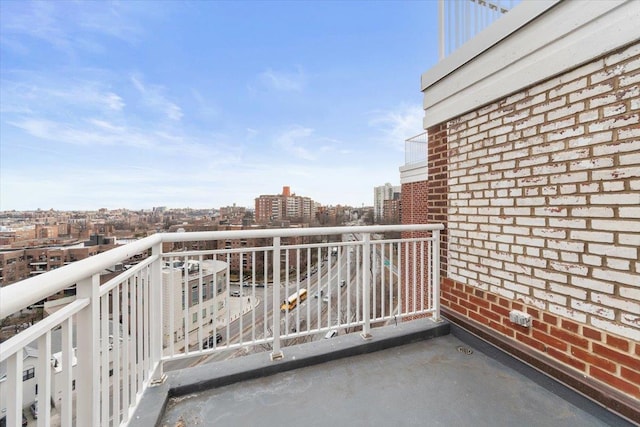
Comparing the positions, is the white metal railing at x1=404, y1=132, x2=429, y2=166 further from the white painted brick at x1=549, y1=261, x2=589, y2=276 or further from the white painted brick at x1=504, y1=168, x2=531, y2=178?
the white painted brick at x1=549, y1=261, x2=589, y2=276

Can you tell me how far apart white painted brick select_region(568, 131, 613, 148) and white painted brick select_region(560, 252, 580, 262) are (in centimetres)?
71

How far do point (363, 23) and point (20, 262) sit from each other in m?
8.54

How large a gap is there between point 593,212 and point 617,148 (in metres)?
0.39

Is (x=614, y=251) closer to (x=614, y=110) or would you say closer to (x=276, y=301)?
(x=614, y=110)

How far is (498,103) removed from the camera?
2.29 meters

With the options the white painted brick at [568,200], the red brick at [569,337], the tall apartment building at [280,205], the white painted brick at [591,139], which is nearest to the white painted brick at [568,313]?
the red brick at [569,337]

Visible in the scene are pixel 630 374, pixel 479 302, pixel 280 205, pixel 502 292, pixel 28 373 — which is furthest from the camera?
pixel 280 205

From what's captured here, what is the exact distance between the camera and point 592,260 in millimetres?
1670

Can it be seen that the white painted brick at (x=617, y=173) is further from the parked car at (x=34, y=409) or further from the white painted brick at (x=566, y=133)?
the parked car at (x=34, y=409)

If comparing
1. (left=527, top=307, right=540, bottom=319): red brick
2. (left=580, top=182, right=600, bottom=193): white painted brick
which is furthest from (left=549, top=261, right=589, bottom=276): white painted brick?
(left=580, top=182, right=600, bottom=193): white painted brick

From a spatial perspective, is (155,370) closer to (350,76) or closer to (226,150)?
(350,76)

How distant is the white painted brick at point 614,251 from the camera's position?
150 cm

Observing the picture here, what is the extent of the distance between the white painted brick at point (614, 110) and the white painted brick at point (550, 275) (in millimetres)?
1038

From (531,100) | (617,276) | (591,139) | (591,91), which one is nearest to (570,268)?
(617,276)
